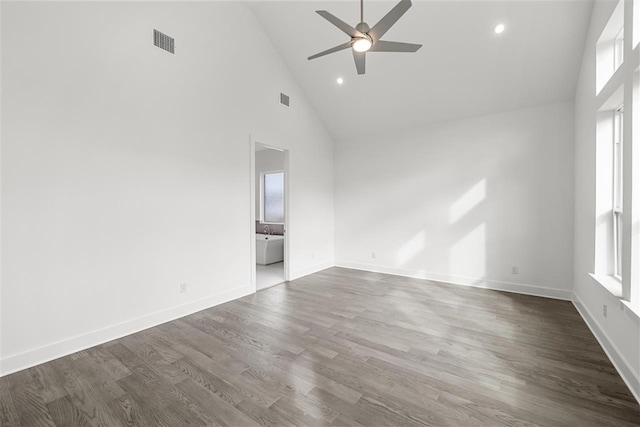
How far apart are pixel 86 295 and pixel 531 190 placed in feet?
18.5

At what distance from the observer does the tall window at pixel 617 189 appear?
2.73m

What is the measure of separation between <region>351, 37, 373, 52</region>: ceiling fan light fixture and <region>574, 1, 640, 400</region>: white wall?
185 centimetres

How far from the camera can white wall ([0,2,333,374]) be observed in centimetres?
232

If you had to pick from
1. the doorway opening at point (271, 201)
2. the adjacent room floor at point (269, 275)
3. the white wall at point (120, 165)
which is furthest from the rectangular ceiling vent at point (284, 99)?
the adjacent room floor at point (269, 275)

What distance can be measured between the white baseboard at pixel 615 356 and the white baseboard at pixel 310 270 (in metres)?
3.93

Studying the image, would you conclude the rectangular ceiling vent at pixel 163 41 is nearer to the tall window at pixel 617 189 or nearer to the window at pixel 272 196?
the tall window at pixel 617 189

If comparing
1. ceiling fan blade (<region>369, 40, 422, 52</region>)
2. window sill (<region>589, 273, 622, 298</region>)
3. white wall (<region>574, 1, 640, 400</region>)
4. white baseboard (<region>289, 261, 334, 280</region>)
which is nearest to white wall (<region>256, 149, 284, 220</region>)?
white baseboard (<region>289, 261, 334, 280</region>)

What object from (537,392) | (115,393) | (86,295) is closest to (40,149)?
(86,295)

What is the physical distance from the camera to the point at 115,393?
6.55ft

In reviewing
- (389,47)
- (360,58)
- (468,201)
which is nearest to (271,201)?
(468,201)

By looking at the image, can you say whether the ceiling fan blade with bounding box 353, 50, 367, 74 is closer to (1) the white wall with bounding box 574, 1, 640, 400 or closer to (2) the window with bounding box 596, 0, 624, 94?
(1) the white wall with bounding box 574, 1, 640, 400

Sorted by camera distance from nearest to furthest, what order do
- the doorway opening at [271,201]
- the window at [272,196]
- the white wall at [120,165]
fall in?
the white wall at [120,165] < the doorway opening at [271,201] < the window at [272,196]

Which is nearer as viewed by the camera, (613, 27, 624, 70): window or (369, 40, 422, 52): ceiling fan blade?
(369, 40, 422, 52): ceiling fan blade

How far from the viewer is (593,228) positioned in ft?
9.57
